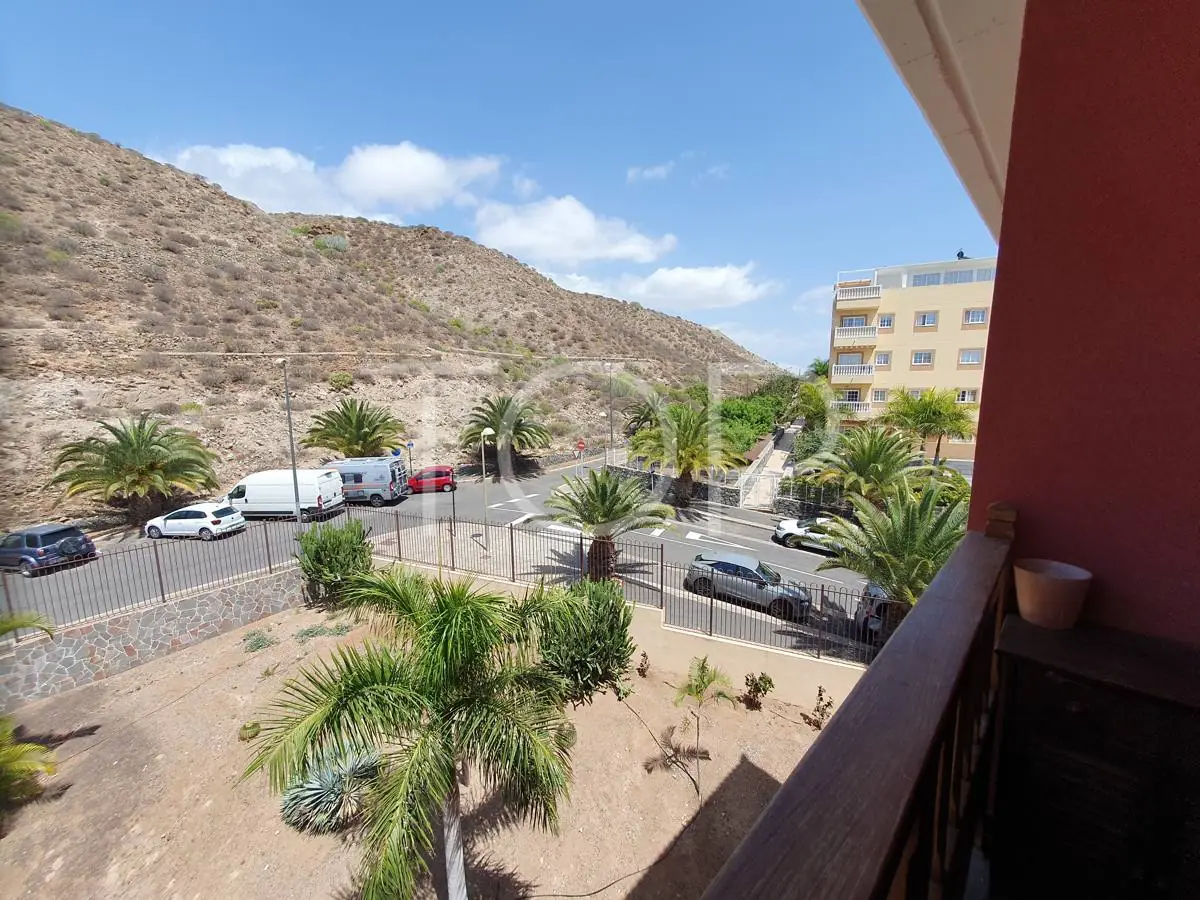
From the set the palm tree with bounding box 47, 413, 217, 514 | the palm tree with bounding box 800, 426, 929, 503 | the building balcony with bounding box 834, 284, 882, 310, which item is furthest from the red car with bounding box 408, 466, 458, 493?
the building balcony with bounding box 834, 284, 882, 310

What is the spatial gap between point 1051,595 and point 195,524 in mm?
17313

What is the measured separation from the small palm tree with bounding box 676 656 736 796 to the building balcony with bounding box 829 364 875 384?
20751 millimetres

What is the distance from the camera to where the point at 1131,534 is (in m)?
1.69

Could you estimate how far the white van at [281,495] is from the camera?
15.2 meters

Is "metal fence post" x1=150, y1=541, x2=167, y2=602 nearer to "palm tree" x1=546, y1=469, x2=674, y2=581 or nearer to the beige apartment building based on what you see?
"palm tree" x1=546, y1=469, x2=674, y2=581

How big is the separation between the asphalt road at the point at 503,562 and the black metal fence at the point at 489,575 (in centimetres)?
3

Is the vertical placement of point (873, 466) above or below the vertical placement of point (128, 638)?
above

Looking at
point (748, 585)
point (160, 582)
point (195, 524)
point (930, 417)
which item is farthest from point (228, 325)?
point (930, 417)

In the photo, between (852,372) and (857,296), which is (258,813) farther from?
→ (857,296)

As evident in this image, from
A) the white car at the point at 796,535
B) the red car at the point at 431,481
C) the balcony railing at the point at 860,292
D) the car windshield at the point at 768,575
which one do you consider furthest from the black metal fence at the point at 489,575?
the balcony railing at the point at 860,292

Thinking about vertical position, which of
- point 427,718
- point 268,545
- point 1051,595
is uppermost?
point 1051,595

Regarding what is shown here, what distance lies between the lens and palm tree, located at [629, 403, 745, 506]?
16812 millimetres

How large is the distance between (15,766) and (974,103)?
1119 cm

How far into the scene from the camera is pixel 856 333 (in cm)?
2505
